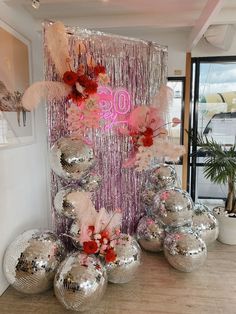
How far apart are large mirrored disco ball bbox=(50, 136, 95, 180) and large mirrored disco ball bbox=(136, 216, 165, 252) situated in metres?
1.00

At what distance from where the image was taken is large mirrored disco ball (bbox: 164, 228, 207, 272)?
7.45ft

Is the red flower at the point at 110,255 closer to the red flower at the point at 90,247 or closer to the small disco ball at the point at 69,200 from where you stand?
the red flower at the point at 90,247

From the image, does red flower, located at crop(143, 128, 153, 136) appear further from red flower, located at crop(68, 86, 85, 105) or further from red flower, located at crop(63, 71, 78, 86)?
red flower, located at crop(63, 71, 78, 86)

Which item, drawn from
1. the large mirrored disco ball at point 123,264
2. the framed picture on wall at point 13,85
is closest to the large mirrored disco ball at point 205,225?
the large mirrored disco ball at point 123,264

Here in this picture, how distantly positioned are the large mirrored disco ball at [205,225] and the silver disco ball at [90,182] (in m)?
1.17

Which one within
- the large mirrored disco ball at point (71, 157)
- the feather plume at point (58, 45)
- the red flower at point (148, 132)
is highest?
the feather plume at point (58, 45)

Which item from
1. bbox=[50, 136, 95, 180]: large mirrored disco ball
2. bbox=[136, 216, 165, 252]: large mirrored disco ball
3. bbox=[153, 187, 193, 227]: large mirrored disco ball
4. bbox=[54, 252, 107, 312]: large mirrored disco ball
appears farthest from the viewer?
bbox=[136, 216, 165, 252]: large mirrored disco ball

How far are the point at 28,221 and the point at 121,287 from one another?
1145 millimetres

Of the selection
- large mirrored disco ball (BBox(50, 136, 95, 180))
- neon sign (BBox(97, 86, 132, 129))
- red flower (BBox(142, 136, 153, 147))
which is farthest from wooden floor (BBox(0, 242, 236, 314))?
neon sign (BBox(97, 86, 132, 129))

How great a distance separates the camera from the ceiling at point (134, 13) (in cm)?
254

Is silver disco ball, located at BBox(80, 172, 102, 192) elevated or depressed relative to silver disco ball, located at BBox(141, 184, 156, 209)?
elevated

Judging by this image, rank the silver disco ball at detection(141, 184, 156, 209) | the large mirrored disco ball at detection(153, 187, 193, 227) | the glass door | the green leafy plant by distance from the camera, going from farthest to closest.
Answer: the glass door
the green leafy plant
the silver disco ball at detection(141, 184, 156, 209)
the large mirrored disco ball at detection(153, 187, 193, 227)

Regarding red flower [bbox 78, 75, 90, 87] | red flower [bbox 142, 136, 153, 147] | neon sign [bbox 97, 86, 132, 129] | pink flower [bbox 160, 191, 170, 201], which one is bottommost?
pink flower [bbox 160, 191, 170, 201]

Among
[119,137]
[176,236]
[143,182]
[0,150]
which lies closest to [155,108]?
[119,137]
